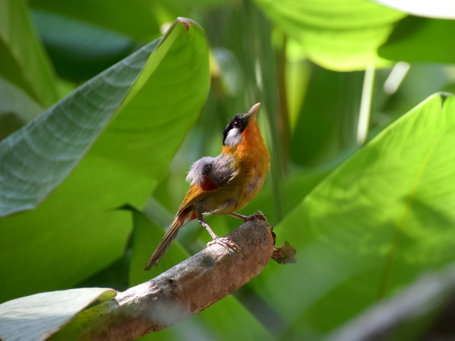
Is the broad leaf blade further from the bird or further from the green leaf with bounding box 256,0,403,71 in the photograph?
the green leaf with bounding box 256,0,403,71

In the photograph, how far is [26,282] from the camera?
1134 millimetres

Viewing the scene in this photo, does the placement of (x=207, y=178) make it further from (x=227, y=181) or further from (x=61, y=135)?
(x=61, y=135)

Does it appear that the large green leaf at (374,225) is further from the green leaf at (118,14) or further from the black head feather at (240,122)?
the green leaf at (118,14)

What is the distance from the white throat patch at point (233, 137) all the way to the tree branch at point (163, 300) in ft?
0.98

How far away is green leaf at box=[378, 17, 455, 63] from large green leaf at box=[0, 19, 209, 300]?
393 mm

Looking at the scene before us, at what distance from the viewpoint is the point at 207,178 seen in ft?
3.12

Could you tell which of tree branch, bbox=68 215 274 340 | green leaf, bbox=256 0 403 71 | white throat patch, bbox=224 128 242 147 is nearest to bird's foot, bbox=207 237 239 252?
tree branch, bbox=68 215 274 340

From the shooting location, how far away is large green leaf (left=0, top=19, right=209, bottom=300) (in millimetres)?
972

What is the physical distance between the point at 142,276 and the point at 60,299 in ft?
0.83

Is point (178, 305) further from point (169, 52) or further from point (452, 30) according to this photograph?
point (452, 30)

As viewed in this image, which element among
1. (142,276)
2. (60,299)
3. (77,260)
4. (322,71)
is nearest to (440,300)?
(60,299)

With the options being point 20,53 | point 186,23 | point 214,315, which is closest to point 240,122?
point 186,23

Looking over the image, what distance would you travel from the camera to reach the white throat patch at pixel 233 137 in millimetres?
993

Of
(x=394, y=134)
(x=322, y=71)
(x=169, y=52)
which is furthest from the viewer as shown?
(x=322, y=71)
